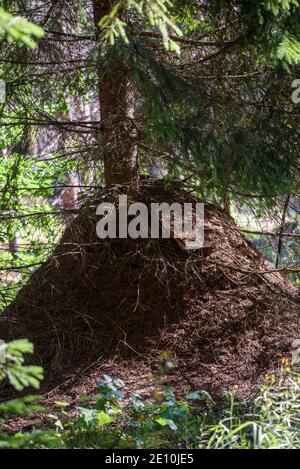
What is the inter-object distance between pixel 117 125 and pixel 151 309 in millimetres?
1978

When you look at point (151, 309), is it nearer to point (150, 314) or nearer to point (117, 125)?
point (150, 314)

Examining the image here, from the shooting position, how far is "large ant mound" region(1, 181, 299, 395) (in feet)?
22.2

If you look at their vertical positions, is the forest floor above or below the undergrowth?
above

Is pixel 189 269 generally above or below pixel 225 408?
above

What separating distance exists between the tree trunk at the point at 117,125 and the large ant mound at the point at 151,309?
0.31m

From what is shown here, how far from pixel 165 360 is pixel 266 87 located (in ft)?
9.76

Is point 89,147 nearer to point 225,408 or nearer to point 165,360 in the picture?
point 165,360

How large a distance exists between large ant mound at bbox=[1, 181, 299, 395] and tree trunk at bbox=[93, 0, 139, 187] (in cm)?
31

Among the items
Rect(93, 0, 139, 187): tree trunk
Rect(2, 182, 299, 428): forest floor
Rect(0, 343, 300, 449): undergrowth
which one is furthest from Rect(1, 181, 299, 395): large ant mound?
Rect(0, 343, 300, 449): undergrowth

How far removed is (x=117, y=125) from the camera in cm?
715

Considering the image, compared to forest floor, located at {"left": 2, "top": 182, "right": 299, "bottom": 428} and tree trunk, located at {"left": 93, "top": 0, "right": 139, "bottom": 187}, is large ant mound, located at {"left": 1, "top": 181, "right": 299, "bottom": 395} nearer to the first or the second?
forest floor, located at {"left": 2, "top": 182, "right": 299, "bottom": 428}

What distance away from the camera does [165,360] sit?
6684 millimetres

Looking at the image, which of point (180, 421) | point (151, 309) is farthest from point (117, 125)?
point (180, 421)
